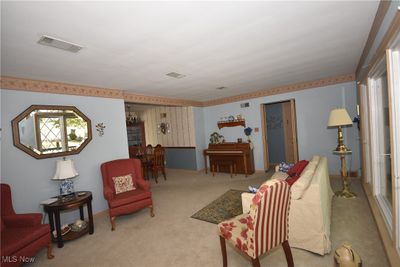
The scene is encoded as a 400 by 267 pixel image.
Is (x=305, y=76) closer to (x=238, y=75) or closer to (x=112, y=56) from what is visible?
(x=238, y=75)

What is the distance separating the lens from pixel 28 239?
7.05 feet

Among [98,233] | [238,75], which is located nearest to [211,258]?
[98,233]

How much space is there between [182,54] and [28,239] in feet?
8.94

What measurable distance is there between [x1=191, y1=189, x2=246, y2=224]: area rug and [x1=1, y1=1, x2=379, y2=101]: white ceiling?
7.71 feet

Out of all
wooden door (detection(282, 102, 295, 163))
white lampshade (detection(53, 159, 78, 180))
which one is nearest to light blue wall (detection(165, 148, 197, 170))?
wooden door (detection(282, 102, 295, 163))

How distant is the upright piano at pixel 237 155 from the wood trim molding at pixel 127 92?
1.42 metres

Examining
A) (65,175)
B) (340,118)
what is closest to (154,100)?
(65,175)

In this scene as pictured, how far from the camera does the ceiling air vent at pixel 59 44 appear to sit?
187cm

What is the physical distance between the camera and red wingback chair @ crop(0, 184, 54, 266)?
6.46ft

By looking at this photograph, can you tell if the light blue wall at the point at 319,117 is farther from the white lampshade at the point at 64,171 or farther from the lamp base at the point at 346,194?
the white lampshade at the point at 64,171

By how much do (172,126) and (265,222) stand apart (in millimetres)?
5620

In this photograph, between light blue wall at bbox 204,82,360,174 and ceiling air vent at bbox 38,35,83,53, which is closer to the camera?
Result: ceiling air vent at bbox 38,35,83,53

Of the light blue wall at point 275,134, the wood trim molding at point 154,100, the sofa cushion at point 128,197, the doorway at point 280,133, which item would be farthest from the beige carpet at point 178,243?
the light blue wall at point 275,134

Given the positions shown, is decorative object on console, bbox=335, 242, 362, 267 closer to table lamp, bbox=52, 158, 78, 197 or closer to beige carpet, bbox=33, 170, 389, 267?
beige carpet, bbox=33, 170, 389, 267
